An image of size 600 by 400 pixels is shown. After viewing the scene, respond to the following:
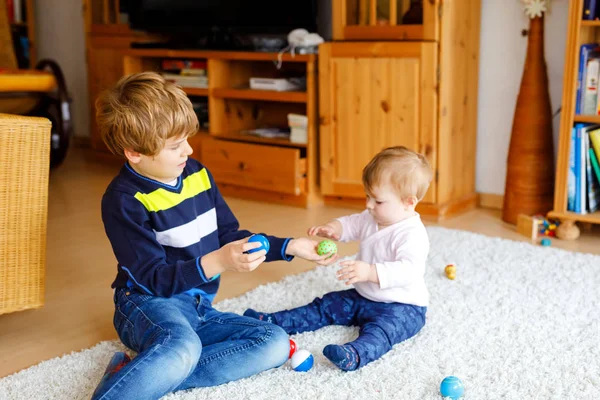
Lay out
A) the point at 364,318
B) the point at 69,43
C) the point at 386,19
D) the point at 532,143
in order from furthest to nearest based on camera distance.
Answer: the point at 69,43, the point at 386,19, the point at 532,143, the point at 364,318

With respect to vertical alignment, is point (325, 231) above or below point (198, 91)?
below

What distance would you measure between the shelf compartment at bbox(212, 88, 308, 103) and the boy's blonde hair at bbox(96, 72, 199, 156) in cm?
166

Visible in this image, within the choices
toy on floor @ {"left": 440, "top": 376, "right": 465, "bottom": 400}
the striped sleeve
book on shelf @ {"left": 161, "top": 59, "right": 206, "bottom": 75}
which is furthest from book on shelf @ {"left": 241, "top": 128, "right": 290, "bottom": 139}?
toy on floor @ {"left": 440, "top": 376, "right": 465, "bottom": 400}

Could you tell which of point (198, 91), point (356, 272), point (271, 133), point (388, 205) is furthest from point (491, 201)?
point (356, 272)

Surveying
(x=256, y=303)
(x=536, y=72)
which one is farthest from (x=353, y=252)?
(x=536, y=72)

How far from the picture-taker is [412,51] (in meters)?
2.80

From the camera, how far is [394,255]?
1.72 m

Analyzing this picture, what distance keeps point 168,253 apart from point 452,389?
66 centimetres

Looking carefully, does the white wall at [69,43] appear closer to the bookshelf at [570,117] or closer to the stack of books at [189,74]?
the stack of books at [189,74]

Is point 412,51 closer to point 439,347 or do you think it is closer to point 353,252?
point 353,252

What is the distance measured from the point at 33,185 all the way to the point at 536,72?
74.1 inches

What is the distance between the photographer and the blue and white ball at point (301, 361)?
1.55 metres

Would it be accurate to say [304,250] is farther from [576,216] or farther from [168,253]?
[576,216]

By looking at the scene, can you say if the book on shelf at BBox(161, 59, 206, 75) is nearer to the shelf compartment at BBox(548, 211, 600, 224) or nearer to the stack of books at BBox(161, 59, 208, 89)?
the stack of books at BBox(161, 59, 208, 89)
